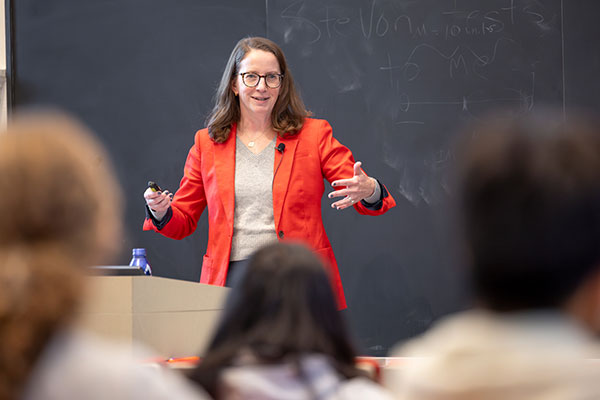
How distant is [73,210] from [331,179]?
245 centimetres

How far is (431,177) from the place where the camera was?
4215 millimetres

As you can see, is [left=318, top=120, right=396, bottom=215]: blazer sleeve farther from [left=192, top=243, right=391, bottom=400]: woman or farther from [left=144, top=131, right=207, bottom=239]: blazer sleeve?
[left=192, top=243, right=391, bottom=400]: woman

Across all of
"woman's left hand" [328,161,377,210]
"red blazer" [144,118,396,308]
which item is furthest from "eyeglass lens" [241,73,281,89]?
Result: "woman's left hand" [328,161,377,210]

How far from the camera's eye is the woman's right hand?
296 cm

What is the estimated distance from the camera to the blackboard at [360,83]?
13.8ft

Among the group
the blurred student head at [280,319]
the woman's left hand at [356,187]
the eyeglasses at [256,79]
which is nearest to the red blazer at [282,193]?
the woman's left hand at [356,187]

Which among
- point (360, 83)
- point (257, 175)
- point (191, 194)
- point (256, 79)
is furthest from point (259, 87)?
point (360, 83)

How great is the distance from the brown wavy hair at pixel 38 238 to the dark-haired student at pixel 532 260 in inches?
17.8

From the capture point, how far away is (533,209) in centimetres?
83

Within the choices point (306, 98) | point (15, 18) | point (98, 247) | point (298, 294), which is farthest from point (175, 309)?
point (15, 18)

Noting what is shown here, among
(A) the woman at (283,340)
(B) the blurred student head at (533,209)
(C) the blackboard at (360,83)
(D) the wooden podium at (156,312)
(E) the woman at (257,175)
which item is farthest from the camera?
(C) the blackboard at (360,83)

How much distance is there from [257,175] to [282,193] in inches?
5.8

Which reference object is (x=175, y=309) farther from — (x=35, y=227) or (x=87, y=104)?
(x=87, y=104)

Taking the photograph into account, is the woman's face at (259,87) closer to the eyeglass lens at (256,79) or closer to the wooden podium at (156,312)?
the eyeglass lens at (256,79)
